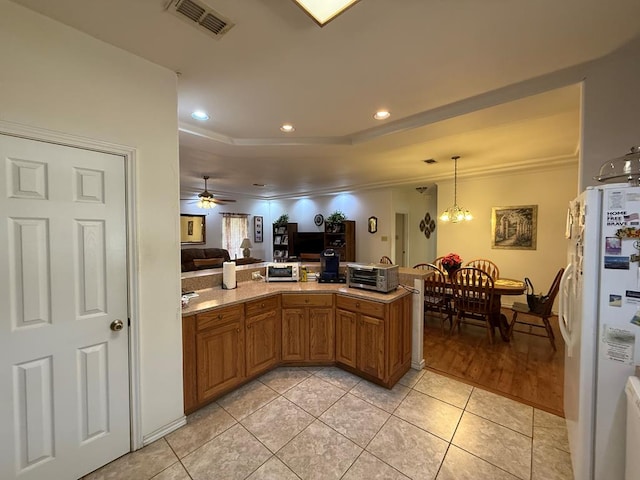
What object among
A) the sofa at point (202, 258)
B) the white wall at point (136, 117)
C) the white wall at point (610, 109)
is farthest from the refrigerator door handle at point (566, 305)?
the sofa at point (202, 258)

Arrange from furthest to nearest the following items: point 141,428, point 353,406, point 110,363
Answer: point 353,406 < point 141,428 < point 110,363

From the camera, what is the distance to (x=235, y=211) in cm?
830

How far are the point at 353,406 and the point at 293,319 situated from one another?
974mm

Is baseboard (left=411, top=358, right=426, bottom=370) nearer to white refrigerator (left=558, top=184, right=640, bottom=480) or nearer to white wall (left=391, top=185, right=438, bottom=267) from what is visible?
white refrigerator (left=558, top=184, right=640, bottom=480)

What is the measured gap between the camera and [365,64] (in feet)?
5.95

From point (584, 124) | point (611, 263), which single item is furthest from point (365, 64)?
point (611, 263)

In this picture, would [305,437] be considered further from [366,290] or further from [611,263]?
[611,263]

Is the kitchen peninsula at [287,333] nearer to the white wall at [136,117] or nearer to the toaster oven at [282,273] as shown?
the toaster oven at [282,273]

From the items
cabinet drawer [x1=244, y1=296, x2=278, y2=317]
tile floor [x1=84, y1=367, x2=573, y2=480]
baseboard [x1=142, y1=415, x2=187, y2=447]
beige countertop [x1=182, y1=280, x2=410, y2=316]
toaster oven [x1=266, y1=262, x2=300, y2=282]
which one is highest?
toaster oven [x1=266, y1=262, x2=300, y2=282]

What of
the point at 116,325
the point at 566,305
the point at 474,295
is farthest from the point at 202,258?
the point at 566,305

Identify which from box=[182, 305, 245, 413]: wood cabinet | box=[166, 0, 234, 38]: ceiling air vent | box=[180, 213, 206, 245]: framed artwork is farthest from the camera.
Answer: box=[180, 213, 206, 245]: framed artwork

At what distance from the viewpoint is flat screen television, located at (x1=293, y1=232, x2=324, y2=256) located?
7583 millimetres

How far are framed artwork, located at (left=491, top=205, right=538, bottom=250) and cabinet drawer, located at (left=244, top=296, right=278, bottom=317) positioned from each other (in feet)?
14.7

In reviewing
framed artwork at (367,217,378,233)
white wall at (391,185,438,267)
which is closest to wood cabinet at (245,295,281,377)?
framed artwork at (367,217,378,233)
